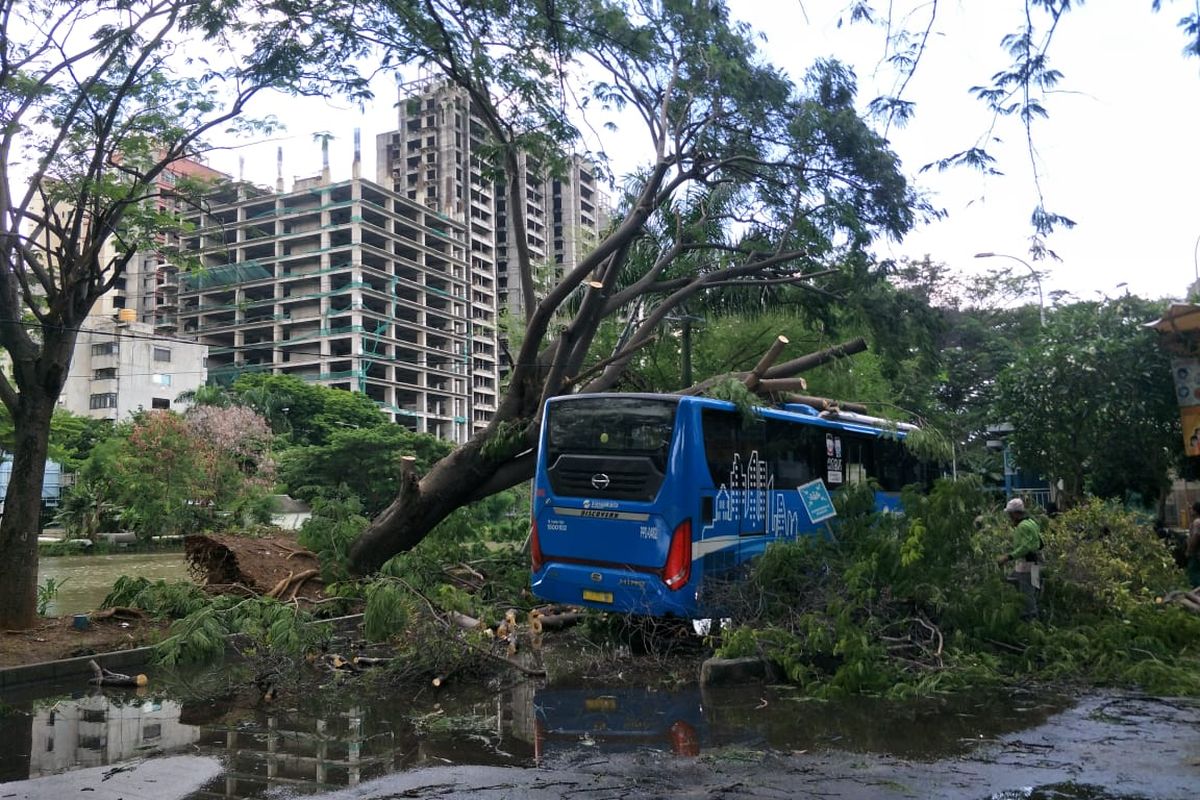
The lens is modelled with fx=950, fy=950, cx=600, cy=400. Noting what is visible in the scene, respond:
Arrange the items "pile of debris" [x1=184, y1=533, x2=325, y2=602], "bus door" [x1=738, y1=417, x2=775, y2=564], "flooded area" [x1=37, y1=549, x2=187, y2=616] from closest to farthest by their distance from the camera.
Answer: "bus door" [x1=738, y1=417, x2=775, y2=564], "pile of debris" [x1=184, y1=533, x2=325, y2=602], "flooded area" [x1=37, y1=549, x2=187, y2=616]

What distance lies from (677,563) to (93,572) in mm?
20901

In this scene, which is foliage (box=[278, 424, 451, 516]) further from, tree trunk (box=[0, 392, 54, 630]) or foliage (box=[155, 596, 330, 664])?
foliage (box=[155, 596, 330, 664])

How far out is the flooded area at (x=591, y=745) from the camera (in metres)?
5.72

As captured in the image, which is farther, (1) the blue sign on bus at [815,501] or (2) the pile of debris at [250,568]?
(2) the pile of debris at [250,568]

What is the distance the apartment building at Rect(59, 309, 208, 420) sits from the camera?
2751 inches

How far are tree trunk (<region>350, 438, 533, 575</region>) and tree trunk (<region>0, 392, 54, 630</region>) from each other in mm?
4894

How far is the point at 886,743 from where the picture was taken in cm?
666

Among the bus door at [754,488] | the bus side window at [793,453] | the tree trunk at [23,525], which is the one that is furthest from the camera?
the bus side window at [793,453]

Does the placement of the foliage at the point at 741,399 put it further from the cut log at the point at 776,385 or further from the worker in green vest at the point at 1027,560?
the worker in green vest at the point at 1027,560

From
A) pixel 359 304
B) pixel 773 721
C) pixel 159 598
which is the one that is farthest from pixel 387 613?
pixel 359 304

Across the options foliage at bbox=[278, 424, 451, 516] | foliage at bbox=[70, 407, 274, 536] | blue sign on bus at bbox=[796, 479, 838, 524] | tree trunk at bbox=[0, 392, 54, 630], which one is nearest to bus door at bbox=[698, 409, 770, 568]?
blue sign on bus at bbox=[796, 479, 838, 524]

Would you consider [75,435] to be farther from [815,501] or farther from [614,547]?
[815,501]

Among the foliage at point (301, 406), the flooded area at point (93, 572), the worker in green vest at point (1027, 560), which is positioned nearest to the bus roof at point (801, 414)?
the worker in green vest at point (1027, 560)

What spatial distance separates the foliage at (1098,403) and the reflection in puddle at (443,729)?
1173 centimetres
